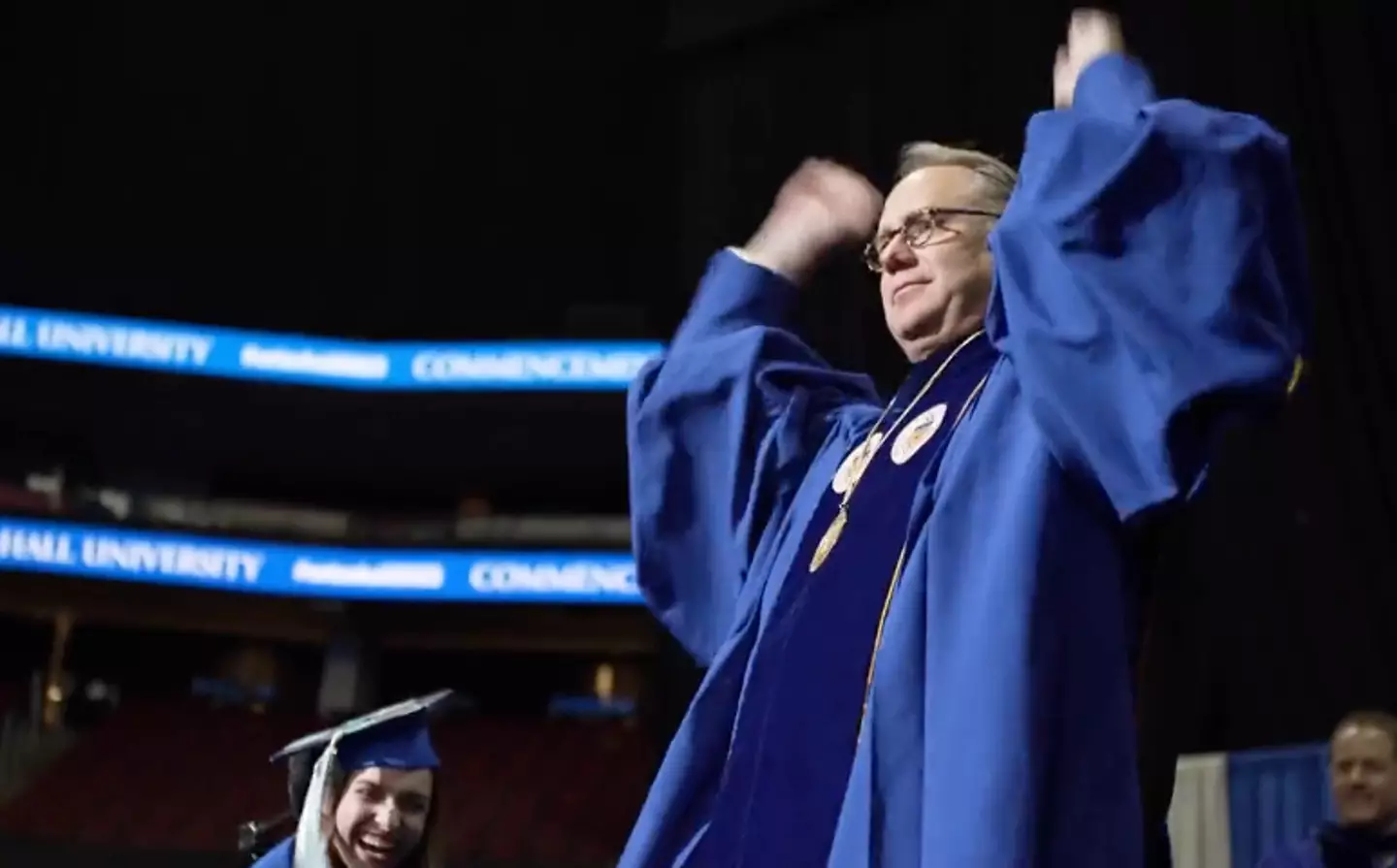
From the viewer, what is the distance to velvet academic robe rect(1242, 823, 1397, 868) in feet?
8.09

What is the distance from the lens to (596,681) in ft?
35.2

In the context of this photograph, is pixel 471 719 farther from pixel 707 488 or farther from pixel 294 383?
pixel 707 488

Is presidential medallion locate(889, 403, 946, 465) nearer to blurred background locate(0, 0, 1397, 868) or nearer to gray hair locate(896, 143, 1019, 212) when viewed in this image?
gray hair locate(896, 143, 1019, 212)

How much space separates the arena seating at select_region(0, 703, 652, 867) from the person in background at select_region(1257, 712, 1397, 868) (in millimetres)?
5877

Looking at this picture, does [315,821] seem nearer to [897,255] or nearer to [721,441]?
[721,441]

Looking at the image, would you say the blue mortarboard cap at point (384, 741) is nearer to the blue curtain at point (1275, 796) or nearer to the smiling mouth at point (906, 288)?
the smiling mouth at point (906, 288)

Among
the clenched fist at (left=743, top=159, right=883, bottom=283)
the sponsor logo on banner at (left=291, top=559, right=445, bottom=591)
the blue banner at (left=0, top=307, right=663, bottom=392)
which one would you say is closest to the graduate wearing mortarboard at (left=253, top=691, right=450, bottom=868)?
the clenched fist at (left=743, top=159, right=883, bottom=283)

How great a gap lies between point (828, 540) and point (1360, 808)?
1690 mm

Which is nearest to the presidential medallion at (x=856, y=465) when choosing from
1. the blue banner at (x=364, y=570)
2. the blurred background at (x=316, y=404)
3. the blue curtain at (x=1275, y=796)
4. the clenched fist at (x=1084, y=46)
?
the clenched fist at (x=1084, y=46)

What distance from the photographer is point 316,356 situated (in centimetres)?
1022

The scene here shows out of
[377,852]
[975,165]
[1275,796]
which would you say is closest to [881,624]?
[975,165]

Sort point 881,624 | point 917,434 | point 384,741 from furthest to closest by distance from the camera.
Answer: point 384,741
point 917,434
point 881,624

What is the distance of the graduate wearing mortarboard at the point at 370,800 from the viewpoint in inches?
90.0

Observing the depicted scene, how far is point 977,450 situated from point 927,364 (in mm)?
267
